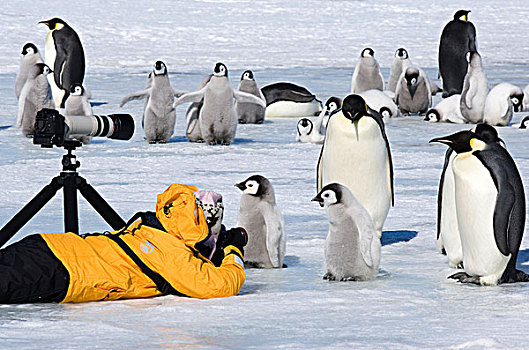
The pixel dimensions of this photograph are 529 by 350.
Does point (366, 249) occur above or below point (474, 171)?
below

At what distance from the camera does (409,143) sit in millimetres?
9133

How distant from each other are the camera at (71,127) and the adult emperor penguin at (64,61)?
9.30 m

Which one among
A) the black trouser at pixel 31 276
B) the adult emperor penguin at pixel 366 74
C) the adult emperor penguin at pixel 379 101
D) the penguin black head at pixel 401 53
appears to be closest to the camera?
the black trouser at pixel 31 276

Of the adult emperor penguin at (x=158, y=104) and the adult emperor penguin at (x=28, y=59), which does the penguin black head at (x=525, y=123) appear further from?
the adult emperor penguin at (x=28, y=59)

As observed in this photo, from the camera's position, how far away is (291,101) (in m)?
11.4

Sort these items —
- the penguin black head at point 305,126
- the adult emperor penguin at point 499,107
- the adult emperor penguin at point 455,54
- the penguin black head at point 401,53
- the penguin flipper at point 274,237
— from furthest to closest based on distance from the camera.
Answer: the adult emperor penguin at point 455,54 → the penguin black head at point 401,53 → the adult emperor penguin at point 499,107 → the penguin black head at point 305,126 → the penguin flipper at point 274,237

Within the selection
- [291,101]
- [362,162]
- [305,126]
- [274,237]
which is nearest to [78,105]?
[305,126]

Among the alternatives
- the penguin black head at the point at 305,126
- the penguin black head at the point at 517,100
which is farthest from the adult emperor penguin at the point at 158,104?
the penguin black head at the point at 517,100

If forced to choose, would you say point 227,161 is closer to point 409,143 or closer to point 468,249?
point 409,143

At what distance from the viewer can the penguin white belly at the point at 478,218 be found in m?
3.82

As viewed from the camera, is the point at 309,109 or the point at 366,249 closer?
the point at 366,249

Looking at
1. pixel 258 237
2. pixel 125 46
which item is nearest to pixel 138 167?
pixel 258 237

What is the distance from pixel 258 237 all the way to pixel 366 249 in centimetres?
52

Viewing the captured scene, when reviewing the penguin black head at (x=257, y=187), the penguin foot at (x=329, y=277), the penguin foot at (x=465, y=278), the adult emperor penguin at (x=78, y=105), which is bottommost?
the penguin foot at (x=329, y=277)
